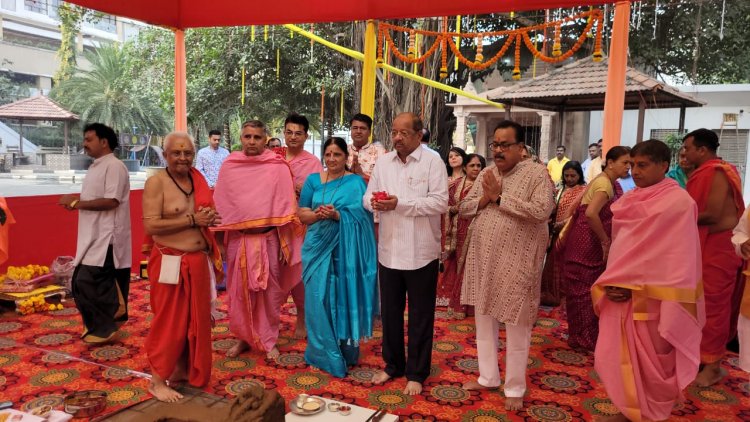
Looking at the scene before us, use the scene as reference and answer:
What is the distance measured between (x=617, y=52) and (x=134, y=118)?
7.79m

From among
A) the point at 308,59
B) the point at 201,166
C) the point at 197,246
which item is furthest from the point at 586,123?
the point at 197,246

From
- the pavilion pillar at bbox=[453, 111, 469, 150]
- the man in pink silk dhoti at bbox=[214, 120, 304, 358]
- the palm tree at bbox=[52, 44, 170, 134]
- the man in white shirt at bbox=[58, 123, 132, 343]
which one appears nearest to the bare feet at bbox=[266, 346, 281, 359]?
the man in pink silk dhoti at bbox=[214, 120, 304, 358]

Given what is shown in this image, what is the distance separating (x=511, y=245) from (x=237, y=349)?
7.15ft

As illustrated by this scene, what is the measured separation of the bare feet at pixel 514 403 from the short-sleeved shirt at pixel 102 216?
10.3 ft

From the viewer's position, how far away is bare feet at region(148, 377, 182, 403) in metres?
3.12

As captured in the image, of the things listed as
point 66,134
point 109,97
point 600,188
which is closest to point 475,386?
point 600,188

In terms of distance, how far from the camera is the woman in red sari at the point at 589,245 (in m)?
3.98

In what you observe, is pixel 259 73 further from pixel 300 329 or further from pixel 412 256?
pixel 412 256

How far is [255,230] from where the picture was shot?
154 inches

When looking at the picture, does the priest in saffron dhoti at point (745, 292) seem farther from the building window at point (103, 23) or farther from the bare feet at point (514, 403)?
the building window at point (103, 23)

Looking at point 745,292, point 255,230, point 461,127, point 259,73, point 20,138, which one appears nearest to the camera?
point 745,292

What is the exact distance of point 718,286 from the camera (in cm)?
364

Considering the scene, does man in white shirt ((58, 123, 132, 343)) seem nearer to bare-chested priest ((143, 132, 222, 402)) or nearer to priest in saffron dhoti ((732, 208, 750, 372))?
bare-chested priest ((143, 132, 222, 402))

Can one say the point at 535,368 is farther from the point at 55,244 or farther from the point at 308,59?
the point at 308,59
